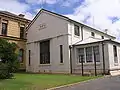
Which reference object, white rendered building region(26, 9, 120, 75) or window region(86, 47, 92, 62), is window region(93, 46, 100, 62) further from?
window region(86, 47, 92, 62)

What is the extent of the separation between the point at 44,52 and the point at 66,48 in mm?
5472

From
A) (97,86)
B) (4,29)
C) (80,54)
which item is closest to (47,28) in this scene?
(80,54)

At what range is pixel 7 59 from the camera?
19.0 metres

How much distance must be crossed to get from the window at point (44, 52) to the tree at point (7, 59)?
12.9m

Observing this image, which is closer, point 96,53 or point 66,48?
point 96,53

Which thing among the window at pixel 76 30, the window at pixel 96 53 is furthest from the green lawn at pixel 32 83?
the window at pixel 76 30

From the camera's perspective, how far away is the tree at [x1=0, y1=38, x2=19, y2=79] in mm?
18163

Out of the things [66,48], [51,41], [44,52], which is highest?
[51,41]

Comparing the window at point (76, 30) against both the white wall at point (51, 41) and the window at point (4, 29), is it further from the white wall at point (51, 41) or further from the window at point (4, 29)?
the window at point (4, 29)

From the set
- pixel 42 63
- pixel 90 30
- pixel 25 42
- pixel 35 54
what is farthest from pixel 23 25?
pixel 90 30

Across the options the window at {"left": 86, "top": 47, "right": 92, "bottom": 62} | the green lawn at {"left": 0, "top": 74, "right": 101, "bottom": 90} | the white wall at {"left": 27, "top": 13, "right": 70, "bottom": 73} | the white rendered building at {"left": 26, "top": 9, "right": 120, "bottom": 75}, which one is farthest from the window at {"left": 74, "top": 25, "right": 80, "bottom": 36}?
the green lawn at {"left": 0, "top": 74, "right": 101, "bottom": 90}

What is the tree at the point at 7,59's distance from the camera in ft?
59.6

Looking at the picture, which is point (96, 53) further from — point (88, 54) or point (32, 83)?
point (32, 83)

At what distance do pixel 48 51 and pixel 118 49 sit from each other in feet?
36.5
